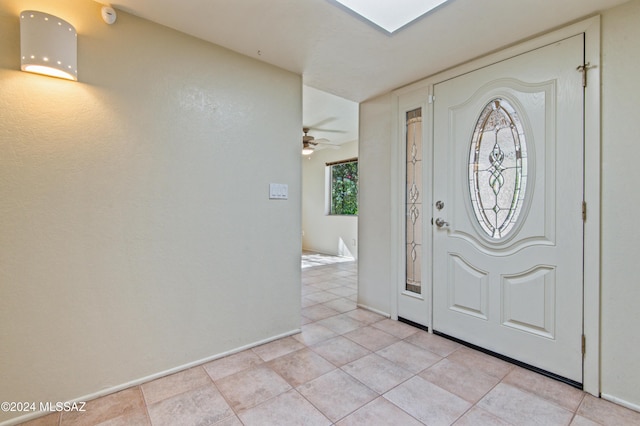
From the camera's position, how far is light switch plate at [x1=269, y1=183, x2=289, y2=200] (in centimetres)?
232

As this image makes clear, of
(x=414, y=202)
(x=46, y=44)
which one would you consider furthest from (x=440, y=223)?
(x=46, y=44)

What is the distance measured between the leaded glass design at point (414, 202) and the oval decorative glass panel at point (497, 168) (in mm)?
486

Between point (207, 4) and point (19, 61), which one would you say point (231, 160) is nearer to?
point (207, 4)

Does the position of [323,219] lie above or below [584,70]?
below

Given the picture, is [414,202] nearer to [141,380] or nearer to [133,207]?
[133,207]

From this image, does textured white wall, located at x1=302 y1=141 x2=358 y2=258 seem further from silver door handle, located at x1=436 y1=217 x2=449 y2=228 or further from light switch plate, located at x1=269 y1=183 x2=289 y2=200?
light switch plate, located at x1=269 y1=183 x2=289 y2=200

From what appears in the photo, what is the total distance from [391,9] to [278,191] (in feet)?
4.78

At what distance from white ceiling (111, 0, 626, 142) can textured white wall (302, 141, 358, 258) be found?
3.82m

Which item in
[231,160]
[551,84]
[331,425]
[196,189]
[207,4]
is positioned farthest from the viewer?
[231,160]

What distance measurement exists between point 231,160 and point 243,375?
58.1 inches

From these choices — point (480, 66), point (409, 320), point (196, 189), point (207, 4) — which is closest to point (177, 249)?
point (196, 189)

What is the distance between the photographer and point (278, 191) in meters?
2.36

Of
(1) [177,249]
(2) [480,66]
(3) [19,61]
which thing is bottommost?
(1) [177,249]

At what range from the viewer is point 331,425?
1412mm
